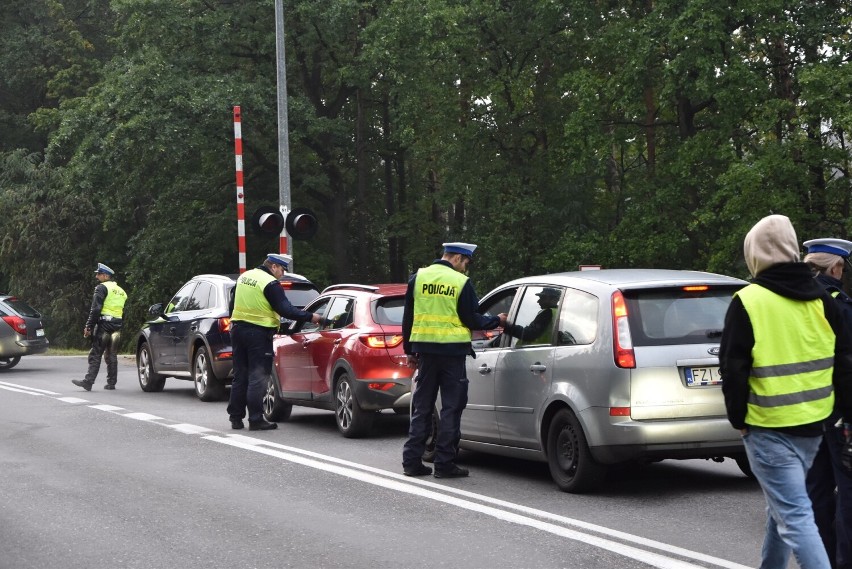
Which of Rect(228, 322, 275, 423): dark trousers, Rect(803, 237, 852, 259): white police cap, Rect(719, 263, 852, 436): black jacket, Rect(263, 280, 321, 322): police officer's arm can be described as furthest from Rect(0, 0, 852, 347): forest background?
Rect(719, 263, 852, 436): black jacket

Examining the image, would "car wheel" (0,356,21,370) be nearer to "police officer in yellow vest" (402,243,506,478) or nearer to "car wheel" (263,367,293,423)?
"car wheel" (263,367,293,423)

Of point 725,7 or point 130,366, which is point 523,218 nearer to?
point 725,7

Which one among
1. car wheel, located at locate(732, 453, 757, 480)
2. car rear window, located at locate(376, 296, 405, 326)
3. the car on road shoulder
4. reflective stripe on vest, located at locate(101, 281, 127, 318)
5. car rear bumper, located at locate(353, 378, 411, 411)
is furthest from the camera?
the car on road shoulder

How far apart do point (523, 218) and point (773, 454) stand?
26352mm

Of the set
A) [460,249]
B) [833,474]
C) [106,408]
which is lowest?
[106,408]

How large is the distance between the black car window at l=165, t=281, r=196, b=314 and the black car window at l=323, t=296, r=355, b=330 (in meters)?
5.01

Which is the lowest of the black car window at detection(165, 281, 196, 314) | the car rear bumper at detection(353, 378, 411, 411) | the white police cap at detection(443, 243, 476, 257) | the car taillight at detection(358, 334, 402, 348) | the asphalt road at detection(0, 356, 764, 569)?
the asphalt road at detection(0, 356, 764, 569)

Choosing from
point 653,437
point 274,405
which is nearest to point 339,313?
point 274,405

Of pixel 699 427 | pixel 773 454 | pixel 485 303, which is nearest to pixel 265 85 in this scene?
pixel 485 303

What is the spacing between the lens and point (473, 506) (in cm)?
861

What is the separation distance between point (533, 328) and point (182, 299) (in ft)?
31.3

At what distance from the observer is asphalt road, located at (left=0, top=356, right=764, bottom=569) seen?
705 centimetres

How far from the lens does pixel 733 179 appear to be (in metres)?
25.4

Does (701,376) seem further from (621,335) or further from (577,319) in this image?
(577,319)
